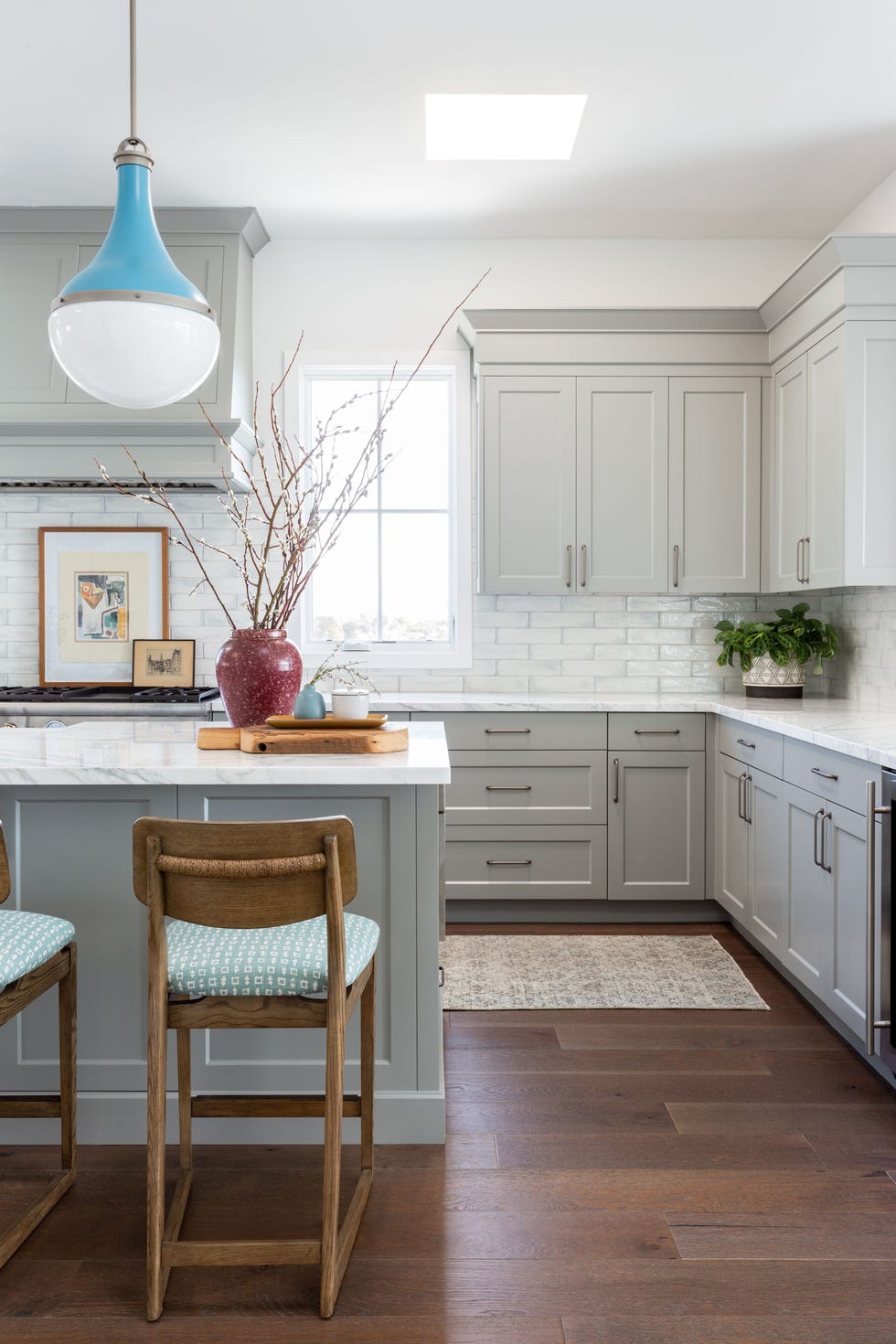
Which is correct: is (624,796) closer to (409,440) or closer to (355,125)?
(409,440)

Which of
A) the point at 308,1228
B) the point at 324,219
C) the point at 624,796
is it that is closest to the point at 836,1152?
the point at 308,1228

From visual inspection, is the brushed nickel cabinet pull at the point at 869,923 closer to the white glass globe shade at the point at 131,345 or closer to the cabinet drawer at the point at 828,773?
the cabinet drawer at the point at 828,773

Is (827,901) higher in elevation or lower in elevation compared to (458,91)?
lower

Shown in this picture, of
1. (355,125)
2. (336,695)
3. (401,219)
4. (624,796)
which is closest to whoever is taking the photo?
(336,695)

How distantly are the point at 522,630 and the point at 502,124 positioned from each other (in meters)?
2.11

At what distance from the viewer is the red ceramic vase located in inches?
99.7

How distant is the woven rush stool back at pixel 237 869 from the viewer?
1.65m

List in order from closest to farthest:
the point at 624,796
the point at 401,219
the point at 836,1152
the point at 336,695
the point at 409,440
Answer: the point at 836,1152 < the point at 336,695 < the point at 624,796 < the point at 401,219 < the point at 409,440

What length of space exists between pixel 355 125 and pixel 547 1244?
3572 mm

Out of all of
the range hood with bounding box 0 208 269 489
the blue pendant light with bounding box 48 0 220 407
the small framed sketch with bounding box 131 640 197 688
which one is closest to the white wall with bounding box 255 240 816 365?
the range hood with bounding box 0 208 269 489

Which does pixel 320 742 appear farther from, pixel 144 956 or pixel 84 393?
pixel 84 393

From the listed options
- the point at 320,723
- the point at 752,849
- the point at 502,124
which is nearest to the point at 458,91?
the point at 502,124

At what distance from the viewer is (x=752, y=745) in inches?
139

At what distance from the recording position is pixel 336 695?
8.26 ft
